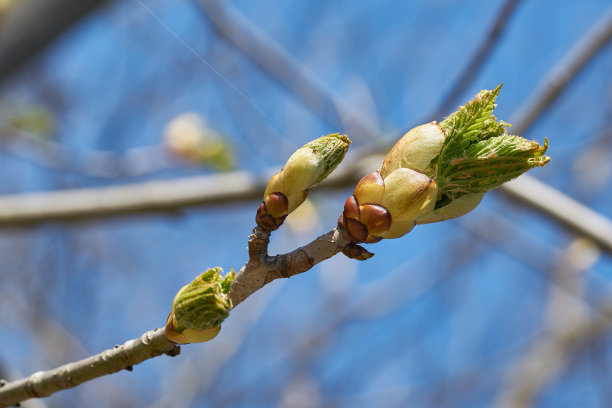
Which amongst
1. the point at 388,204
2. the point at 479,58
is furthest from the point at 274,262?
the point at 479,58

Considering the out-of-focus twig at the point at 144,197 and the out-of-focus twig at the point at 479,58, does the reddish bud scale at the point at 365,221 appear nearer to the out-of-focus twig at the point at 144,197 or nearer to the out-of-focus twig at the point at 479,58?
the out-of-focus twig at the point at 479,58

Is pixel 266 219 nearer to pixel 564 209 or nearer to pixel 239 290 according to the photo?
pixel 239 290

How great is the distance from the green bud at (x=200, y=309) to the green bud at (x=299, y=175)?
0.38 ft

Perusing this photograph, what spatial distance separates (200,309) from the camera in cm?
76

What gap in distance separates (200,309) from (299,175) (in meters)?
0.21

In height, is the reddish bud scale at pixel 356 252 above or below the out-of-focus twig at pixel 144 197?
below

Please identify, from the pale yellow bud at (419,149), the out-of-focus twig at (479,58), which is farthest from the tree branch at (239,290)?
the out-of-focus twig at (479,58)

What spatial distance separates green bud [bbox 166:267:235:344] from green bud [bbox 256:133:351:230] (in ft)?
0.38

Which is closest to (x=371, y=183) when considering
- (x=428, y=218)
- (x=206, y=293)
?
(x=428, y=218)

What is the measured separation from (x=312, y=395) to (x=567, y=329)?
2.02 meters

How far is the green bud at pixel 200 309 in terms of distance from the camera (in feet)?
2.49

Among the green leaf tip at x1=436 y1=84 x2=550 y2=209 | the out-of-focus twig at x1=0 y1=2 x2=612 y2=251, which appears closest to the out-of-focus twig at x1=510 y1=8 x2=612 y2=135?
the out-of-focus twig at x1=0 y1=2 x2=612 y2=251

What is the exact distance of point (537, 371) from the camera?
162 inches

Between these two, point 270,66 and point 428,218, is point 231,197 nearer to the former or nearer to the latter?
point 270,66
